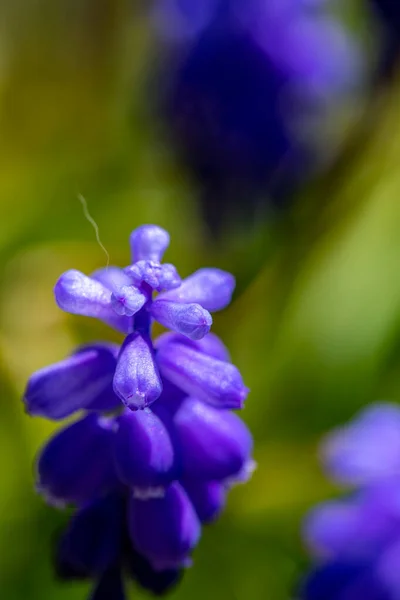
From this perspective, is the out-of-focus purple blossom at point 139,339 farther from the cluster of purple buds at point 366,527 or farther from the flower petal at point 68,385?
the cluster of purple buds at point 366,527

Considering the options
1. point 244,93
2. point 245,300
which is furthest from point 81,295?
point 244,93

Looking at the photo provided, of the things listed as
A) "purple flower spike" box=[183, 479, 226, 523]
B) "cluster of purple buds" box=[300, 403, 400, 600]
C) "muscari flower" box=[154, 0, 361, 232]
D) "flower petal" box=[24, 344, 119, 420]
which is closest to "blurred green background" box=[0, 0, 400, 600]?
"muscari flower" box=[154, 0, 361, 232]

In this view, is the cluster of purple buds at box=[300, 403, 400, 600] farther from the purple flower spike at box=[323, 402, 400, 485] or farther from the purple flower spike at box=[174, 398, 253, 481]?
the purple flower spike at box=[174, 398, 253, 481]

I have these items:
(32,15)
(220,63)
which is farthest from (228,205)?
(32,15)

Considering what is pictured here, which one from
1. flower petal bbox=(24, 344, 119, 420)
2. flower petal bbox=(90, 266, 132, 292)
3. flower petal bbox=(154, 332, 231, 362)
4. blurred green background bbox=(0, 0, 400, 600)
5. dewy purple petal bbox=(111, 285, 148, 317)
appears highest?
dewy purple petal bbox=(111, 285, 148, 317)

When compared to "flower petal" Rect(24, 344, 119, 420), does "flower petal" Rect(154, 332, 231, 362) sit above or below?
above

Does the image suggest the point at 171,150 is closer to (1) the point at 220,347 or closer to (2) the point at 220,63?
(2) the point at 220,63
